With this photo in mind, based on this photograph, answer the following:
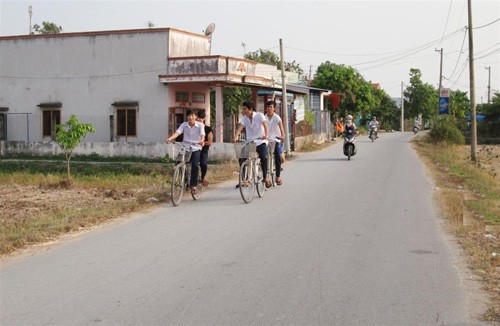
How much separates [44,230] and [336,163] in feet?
46.8

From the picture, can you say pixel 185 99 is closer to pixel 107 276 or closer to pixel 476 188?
pixel 476 188

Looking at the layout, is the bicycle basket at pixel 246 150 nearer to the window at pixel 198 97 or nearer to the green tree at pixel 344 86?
the window at pixel 198 97

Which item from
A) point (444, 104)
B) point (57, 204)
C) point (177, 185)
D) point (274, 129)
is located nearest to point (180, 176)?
point (177, 185)

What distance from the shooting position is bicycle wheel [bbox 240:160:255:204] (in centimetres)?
1136

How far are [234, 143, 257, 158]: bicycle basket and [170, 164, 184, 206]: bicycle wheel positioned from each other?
1126 mm

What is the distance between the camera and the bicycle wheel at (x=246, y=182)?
37.3 ft

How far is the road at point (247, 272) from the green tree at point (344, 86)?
158 feet

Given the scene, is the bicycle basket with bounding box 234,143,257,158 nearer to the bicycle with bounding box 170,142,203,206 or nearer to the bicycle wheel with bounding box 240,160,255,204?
the bicycle wheel with bounding box 240,160,255,204

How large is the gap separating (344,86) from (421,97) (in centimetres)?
2449

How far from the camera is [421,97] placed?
79.3 metres

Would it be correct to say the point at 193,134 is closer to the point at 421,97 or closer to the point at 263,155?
the point at 263,155

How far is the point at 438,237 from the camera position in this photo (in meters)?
8.48

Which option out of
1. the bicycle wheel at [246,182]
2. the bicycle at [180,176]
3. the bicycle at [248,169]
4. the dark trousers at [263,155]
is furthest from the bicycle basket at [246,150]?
the bicycle at [180,176]

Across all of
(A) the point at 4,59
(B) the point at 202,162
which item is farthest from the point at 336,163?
(A) the point at 4,59
